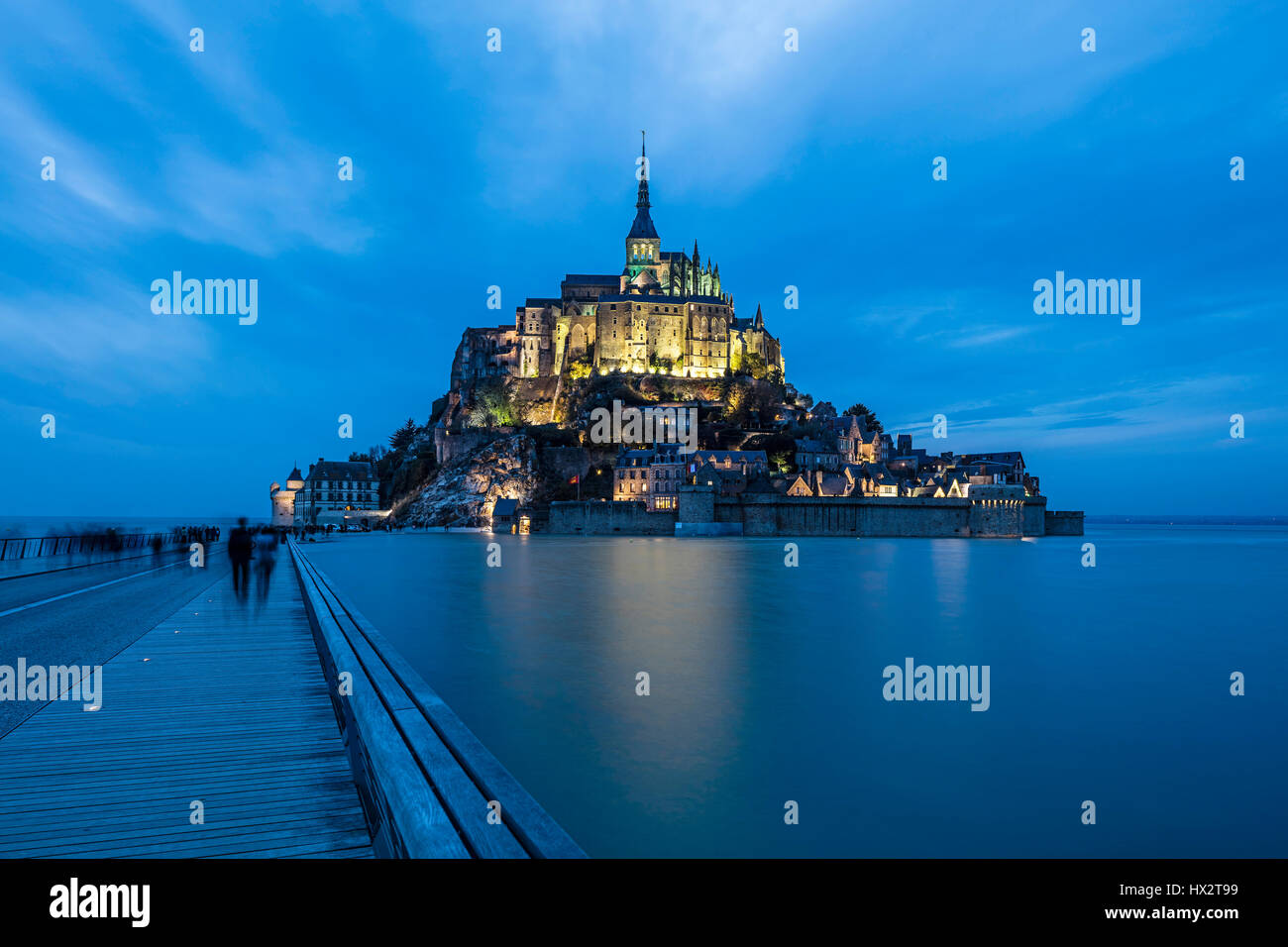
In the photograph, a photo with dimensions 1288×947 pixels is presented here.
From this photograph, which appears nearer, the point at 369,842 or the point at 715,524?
the point at 369,842

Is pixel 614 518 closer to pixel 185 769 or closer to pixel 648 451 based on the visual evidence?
pixel 648 451

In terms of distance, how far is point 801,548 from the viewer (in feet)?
204

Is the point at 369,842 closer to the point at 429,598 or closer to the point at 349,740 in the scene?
the point at 349,740

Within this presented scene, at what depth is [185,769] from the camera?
5520mm

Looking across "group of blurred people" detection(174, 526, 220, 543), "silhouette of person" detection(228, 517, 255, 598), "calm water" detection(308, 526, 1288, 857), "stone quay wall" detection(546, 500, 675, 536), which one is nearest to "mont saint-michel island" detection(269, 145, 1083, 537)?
"stone quay wall" detection(546, 500, 675, 536)

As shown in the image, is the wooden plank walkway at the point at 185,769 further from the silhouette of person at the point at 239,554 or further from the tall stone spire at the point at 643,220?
the tall stone spire at the point at 643,220

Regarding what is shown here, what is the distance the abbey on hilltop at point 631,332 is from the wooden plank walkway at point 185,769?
96.2 meters

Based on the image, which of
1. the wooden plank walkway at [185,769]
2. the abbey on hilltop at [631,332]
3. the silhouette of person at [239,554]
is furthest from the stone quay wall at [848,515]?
the wooden plank walkway at [185,769]

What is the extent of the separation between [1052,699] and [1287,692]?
4.68 m

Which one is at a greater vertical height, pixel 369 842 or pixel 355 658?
pixel 355 658

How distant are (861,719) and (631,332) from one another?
314 ft

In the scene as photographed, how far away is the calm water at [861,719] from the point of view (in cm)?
718

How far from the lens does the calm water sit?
7.18m
